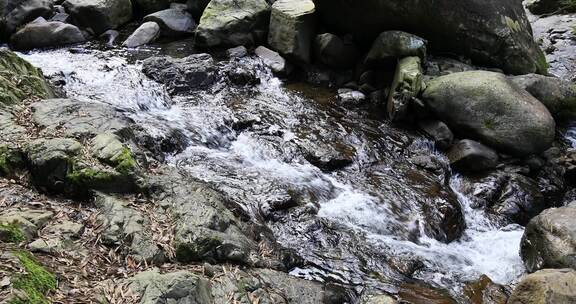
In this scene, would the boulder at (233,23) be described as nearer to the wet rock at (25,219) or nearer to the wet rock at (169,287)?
the wet rock at (25,219)

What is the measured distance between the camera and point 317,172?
909 cm

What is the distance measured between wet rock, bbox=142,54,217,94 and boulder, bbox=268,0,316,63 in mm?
2244

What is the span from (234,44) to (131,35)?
3.22m

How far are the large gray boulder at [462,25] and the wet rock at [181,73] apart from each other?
4070mm

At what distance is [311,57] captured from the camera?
533 inches

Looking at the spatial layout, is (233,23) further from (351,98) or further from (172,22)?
(351,98)

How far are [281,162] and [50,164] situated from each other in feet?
15.0

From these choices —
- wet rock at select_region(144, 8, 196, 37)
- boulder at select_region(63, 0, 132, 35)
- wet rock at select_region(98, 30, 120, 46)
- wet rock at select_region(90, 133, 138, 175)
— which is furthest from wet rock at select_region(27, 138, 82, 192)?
boulder at select_region(63, 0, 132, 35)

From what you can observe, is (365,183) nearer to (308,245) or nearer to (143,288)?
(308,245)

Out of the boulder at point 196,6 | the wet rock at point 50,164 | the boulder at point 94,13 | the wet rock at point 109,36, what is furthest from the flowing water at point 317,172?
the boulder at point 196,6

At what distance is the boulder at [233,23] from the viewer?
1381 cm

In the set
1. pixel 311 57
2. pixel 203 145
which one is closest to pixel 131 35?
pixel 311 57

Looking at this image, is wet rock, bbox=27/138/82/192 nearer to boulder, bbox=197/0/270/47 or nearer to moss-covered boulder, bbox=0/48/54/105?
moss-covered boulder, bbox=0/48/54/105

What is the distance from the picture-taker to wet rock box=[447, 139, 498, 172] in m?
9.83
